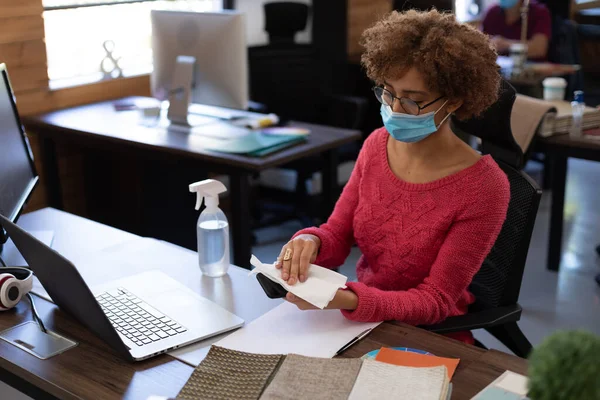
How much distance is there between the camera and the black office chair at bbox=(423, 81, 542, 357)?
1.73m

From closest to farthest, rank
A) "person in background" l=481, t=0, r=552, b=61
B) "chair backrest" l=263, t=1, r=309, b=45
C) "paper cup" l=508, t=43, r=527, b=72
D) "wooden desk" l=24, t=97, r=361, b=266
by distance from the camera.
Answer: "wooden desk" l=24, t=97, r=361, b=266 → "chair backrest" l=263, t=1, r=309, b=45 → "paper cup" l=508, t=43, r=527, b=72 → "person in background" l=481, t=0, r=552, b=61

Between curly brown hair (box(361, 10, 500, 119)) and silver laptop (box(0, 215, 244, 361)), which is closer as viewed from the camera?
silver laptop (box(0, 215, 244, 361))

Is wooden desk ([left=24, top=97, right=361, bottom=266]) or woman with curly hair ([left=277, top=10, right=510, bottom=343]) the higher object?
woman with curly hair ([left=277, top=10, right=510, bottom=343])

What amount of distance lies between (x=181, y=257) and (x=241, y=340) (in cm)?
47

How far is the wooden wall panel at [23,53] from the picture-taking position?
311 cm

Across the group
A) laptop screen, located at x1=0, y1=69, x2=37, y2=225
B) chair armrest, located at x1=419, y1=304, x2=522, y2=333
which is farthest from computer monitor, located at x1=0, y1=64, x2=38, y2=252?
chair armrest, located at x1=419, y1=304, x2=522, y2=333

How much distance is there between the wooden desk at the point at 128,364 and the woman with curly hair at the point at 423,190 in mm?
110

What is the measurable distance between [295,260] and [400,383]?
0.42 m

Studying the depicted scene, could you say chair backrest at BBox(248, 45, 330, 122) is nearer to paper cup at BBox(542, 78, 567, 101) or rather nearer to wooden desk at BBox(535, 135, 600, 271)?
paper cup at BBox(542, 78, 567, 101)

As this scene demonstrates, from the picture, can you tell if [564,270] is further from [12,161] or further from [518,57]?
[12,161]

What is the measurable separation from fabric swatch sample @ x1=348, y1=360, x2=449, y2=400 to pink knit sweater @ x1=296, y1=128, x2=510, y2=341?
0.87 ft

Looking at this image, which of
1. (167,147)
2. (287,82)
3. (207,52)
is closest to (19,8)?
(207,52)

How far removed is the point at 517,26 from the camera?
5.16 metres

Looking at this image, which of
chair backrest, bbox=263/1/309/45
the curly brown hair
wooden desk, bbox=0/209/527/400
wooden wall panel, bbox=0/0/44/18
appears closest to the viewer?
wooden desk, bbox=0/209/527/400
